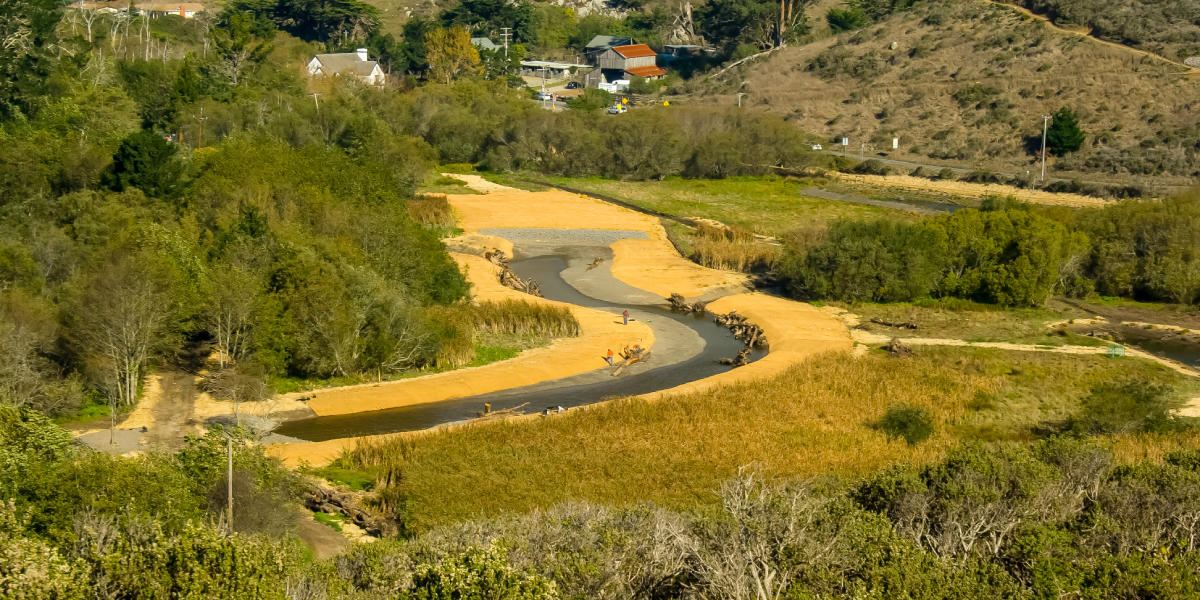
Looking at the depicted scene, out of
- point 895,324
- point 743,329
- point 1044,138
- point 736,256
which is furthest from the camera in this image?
point 1044,138

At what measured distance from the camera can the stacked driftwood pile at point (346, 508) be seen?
29734mm

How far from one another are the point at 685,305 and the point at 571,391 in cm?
1570

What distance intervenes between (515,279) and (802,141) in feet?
181

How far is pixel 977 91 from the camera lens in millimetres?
120688

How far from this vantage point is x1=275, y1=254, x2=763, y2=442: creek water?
3931 cm

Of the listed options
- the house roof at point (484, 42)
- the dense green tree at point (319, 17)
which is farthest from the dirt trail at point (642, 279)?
the dense green tree at point (319, 17)

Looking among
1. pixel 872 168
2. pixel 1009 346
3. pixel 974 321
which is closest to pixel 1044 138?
pixel 872 168

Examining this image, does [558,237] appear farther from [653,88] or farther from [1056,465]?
[653,88]

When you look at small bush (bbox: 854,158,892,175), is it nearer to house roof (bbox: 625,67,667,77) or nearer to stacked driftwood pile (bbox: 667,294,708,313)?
house roof (bbox: 625,67,667,77)

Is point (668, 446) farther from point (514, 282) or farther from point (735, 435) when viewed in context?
point (514, 282)

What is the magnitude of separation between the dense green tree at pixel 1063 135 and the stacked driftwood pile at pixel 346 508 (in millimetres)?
89870

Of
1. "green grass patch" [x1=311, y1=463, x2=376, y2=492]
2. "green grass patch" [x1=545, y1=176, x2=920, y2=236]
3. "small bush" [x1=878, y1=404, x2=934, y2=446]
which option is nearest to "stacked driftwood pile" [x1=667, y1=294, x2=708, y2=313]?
"green grass patch" [x1=545, y1=176, x2=920, y2=236]

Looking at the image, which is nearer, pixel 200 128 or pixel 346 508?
pixel 346 508

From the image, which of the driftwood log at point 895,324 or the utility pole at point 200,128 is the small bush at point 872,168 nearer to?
the driftwood log at point 895,324
